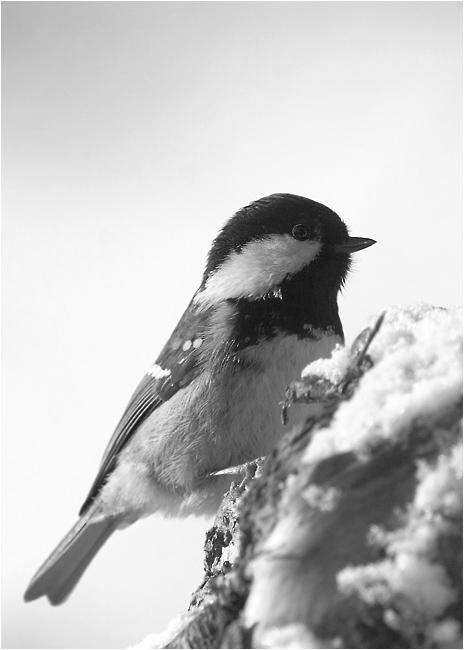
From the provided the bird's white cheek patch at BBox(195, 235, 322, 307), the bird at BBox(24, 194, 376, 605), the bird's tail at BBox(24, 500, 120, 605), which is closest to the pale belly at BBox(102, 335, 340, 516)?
the bird at BBox(24, 194, 376, 605)

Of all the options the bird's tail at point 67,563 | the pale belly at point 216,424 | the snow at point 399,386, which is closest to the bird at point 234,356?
the pale belly at point 216,424

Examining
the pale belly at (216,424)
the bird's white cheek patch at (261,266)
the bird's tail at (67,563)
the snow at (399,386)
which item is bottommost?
the bird's tail at (67,563)

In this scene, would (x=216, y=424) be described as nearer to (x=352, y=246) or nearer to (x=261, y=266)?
(x=261, y=266)

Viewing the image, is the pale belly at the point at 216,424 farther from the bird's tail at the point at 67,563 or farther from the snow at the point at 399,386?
the snow at the point at 399,386

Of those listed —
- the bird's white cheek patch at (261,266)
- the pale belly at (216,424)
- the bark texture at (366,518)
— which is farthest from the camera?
the bird's white cheek patch at (261,266)

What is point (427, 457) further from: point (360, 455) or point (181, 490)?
point (181, 490)

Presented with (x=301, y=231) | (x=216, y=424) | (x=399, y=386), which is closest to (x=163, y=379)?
(x=216, y=424)

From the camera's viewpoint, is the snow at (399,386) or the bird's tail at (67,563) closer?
the snow at (399,386)
